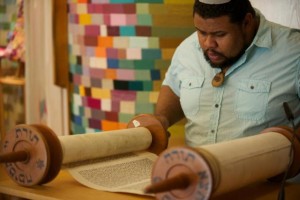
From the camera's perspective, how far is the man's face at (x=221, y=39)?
1216 mm

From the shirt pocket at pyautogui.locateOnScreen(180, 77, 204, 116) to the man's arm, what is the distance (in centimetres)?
5

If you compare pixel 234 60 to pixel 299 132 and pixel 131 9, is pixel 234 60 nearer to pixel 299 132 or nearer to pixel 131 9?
pixel 299 132

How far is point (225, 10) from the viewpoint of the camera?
1.21m

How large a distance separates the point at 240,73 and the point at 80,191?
55cm

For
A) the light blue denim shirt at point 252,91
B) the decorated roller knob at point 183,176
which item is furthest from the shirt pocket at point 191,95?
the decorated roller knob at point 183,176

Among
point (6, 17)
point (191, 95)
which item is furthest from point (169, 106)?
point (6, 17)

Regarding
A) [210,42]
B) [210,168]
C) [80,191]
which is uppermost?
[210,42]

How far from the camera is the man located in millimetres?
1231

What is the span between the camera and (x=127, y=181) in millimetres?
986

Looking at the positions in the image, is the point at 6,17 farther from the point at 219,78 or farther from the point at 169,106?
the point at 219,78

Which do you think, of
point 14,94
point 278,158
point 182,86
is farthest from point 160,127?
point 14,94

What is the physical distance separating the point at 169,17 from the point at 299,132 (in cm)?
73

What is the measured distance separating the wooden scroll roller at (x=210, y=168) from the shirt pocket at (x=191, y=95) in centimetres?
43

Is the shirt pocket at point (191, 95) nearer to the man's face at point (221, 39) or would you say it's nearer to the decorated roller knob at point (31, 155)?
the man's face at point (221, 39)
